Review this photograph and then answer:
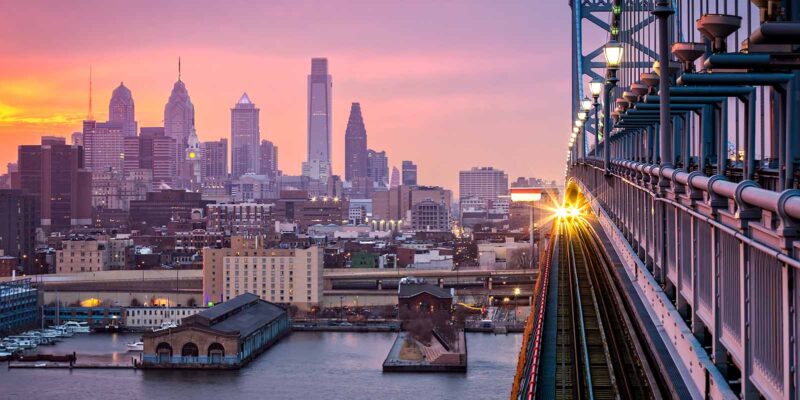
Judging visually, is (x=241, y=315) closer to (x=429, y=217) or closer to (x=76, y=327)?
(x=76, y=327)

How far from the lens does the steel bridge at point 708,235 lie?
3.44 metres

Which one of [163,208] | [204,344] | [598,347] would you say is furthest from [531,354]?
[163,208]

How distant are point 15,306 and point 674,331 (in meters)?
39.0

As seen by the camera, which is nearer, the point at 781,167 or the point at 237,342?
the point at 781,167

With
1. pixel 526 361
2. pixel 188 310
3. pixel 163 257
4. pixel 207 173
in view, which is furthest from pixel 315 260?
pixel 207 173

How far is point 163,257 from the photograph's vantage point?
74.8 m

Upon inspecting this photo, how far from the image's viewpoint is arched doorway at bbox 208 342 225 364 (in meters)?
34.0

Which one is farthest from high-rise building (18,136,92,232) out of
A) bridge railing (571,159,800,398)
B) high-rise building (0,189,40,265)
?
bridge railing (571,159,800,398)

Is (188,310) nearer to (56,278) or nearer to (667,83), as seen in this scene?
(56,278)

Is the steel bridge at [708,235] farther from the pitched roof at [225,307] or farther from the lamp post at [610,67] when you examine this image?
the pitched roof at [225,307]

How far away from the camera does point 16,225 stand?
75.6m

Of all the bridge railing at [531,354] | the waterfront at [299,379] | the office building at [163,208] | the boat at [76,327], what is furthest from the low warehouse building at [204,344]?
the office building at [163,208]

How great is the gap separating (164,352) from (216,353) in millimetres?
1415

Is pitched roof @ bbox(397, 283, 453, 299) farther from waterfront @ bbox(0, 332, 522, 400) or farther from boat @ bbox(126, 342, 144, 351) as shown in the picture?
boat @ bbox(126, 342, 144, 351)
